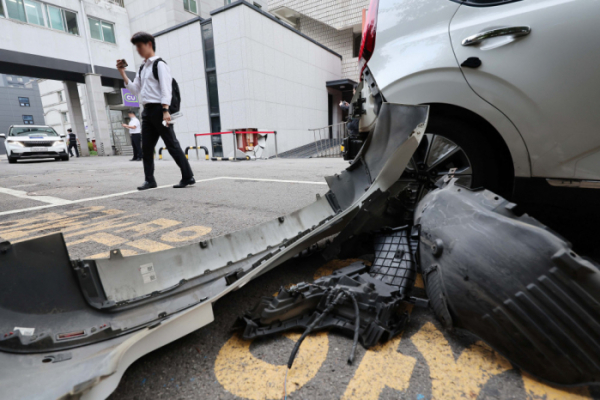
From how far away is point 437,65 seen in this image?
5.97ft

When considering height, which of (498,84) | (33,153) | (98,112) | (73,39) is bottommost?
(33,153)

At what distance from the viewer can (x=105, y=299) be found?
1154 mm

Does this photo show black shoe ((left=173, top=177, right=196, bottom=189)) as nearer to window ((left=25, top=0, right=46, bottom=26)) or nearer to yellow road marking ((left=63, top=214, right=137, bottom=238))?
yellow road marking ((left=63, top=214, right=137, bottom=238))

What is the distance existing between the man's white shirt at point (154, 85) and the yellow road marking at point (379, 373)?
164 inches

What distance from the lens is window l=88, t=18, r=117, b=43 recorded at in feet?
64.6

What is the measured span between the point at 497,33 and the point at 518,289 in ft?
4.81

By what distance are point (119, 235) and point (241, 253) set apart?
4.99ft

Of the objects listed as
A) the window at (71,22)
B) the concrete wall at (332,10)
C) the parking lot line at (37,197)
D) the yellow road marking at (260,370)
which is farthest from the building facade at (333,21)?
the yellow road marking at (260,370)

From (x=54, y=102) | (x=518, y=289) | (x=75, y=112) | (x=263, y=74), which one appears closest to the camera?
(x=518, y=289)

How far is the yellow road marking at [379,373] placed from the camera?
0.95 meters

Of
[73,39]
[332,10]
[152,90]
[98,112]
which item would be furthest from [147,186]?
[73,39]

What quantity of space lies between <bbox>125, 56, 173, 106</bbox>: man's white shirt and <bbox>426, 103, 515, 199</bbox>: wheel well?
360 cm

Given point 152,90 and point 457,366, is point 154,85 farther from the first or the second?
point 457,366

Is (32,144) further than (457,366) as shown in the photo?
Yes
